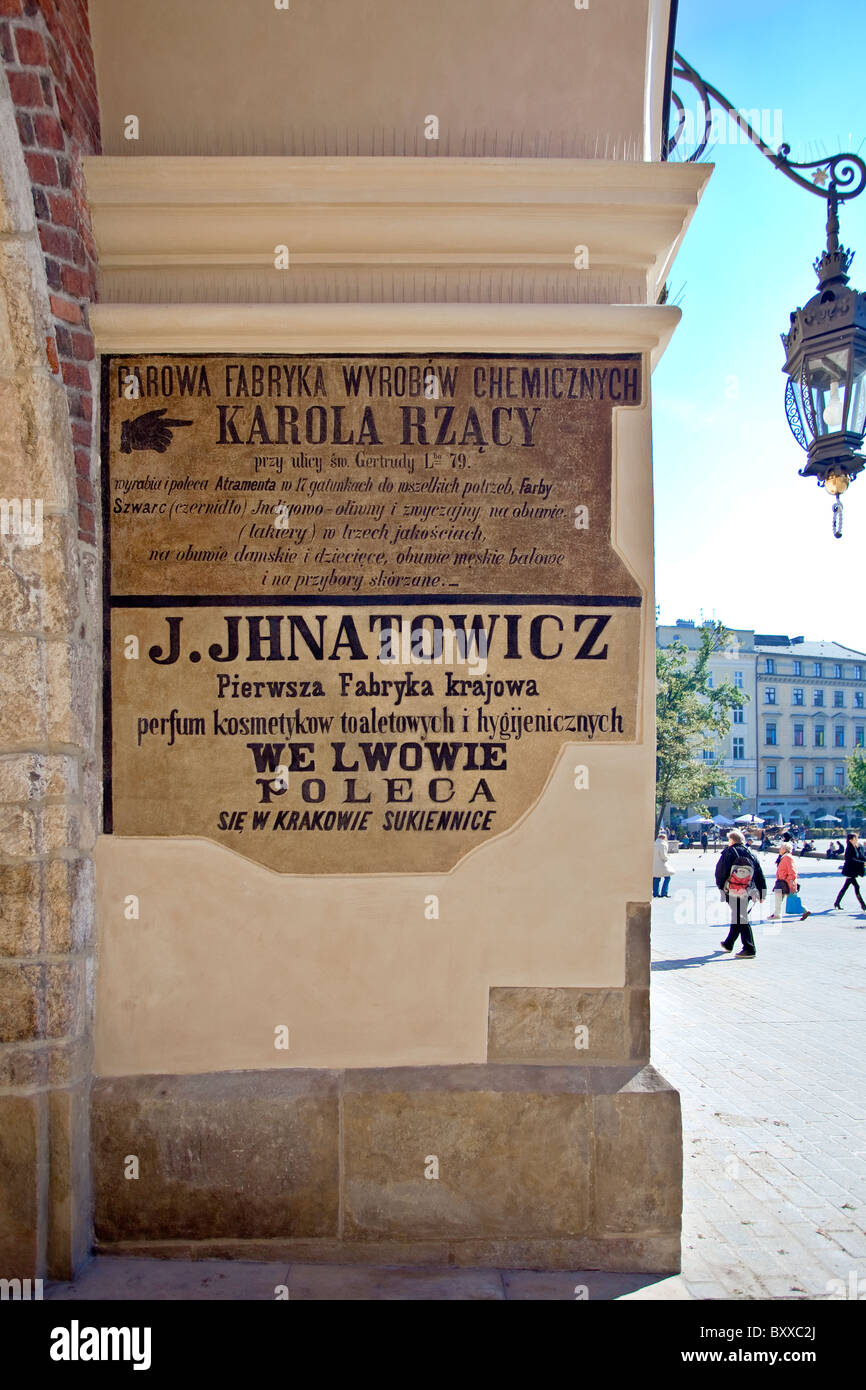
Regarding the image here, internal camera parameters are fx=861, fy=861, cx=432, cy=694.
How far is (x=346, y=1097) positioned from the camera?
312 centimetres

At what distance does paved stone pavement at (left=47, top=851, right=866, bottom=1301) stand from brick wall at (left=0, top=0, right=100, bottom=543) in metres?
2.74

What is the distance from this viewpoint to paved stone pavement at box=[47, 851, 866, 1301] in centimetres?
294

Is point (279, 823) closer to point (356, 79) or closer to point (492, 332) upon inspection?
point (492, 332)

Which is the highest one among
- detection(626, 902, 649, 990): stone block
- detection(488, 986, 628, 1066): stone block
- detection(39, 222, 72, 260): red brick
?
detection(39, 222, 72, 260): red brick

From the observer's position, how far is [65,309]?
313 cm

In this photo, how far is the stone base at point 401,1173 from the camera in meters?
3.09

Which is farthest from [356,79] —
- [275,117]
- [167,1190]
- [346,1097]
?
[167,1190]

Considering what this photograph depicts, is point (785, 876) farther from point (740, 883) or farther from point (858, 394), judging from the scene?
point (858, 394)

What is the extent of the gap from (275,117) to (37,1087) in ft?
12.3

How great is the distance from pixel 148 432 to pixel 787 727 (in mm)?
72767

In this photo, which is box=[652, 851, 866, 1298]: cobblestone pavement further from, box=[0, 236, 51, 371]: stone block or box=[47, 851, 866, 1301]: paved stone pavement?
box=[0, 236, 51, 371]: stone block

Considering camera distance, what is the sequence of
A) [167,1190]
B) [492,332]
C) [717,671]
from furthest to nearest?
1. [717,671]
2. [492,332]
3. [167,1190]

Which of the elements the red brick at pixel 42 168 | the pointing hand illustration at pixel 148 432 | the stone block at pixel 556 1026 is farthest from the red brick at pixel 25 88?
the stone block at pixel 556 1026

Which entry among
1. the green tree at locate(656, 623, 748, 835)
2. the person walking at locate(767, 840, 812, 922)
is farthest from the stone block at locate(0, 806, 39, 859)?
the green tree at locate(656, 623, 748, 835)
